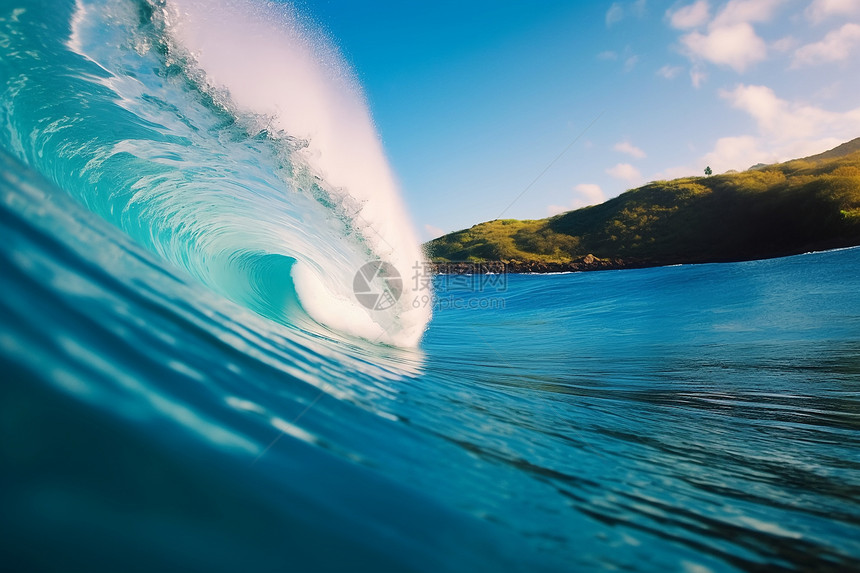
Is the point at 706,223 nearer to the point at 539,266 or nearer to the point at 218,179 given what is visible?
the point at 539,266

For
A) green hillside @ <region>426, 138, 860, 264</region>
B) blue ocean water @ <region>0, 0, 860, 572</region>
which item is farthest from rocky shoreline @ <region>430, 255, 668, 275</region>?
blue ocean water @ <region>0, 0, 860, 572</region>

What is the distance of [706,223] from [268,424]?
6181 cm

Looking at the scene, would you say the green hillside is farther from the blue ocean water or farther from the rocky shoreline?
the blue ocean water

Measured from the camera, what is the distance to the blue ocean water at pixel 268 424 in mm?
1193

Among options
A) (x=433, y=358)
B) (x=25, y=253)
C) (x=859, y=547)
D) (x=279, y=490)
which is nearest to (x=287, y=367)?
(x=25, y=253)

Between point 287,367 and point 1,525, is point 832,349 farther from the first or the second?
point 1,525

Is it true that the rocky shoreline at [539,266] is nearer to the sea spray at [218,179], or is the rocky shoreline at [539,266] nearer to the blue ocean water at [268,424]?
the sea spray at [218,179]

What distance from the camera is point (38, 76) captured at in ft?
16.5

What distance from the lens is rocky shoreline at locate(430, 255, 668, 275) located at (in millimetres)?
44438

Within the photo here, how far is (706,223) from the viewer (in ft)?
170

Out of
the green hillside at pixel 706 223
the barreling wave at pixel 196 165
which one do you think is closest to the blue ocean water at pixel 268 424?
the barreling wave at pixel 196 165

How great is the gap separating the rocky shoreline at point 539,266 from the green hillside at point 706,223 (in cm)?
244

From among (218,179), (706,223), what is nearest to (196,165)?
(218,179)

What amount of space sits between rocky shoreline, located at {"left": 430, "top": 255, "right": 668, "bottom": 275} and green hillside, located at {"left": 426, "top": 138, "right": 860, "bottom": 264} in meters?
2.44
